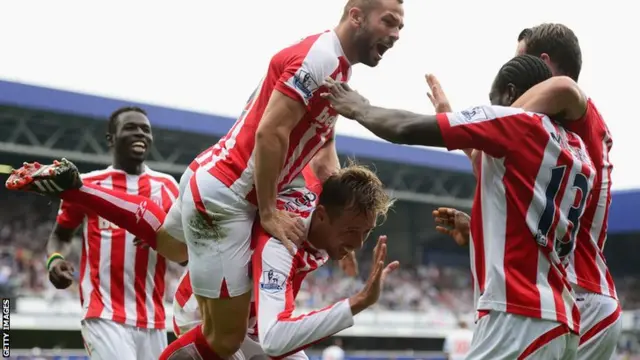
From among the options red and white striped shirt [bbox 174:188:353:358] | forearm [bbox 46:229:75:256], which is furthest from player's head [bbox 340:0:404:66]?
forearm [bbox 46:229:75:256]

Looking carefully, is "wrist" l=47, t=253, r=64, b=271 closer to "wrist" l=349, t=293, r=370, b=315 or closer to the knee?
the knee

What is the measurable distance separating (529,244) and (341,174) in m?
1.29

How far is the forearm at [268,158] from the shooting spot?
468cm

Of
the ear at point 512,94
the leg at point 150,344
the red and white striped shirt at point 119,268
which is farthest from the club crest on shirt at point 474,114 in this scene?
the leg at point 150,344

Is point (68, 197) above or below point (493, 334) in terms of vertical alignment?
below

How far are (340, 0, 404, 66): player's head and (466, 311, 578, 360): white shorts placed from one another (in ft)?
5.36

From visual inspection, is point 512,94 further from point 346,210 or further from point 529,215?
point 346,210

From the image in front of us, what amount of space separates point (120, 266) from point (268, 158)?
10.2 feet

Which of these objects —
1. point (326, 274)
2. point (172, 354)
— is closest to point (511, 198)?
point (172, 354)

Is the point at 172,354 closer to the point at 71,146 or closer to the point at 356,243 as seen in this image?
the point at 356,243

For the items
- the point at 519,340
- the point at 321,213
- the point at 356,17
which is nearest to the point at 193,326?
the point at 321,213

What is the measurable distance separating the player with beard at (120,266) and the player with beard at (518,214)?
11.9 ft

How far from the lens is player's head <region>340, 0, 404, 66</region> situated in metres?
4.93

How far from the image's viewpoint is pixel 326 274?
30875 mm
